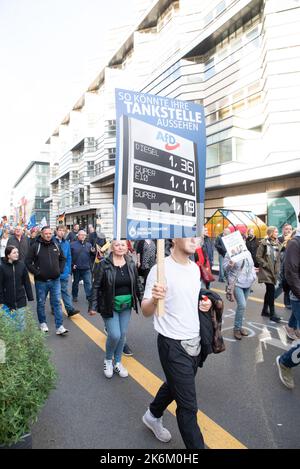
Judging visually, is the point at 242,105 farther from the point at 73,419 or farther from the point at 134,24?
the point at 73,419

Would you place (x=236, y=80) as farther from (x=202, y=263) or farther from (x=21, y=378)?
(x=21, y=378)

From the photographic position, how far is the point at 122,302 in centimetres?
390

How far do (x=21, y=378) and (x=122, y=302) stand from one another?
180cm

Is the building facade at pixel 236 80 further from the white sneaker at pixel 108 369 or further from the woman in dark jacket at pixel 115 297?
the white sneaker at pixel 108 369

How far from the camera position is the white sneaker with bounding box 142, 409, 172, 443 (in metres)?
2.59

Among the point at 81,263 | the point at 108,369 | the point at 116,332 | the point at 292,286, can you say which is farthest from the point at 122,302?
the point at 81,263

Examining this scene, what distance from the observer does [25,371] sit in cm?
229

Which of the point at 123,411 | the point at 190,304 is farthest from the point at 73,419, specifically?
the point at 190,304

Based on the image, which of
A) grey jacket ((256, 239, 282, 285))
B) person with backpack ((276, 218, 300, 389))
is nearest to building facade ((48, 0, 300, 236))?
grey jacket ((256, 239, 282, 285))

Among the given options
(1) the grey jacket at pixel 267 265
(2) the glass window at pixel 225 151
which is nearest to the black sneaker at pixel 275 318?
(1) the grey jacket at pixel 267 265

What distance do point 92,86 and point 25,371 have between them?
168ft

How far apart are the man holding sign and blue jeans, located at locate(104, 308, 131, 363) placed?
1346 millimetres

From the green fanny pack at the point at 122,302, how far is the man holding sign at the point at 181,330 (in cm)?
145
